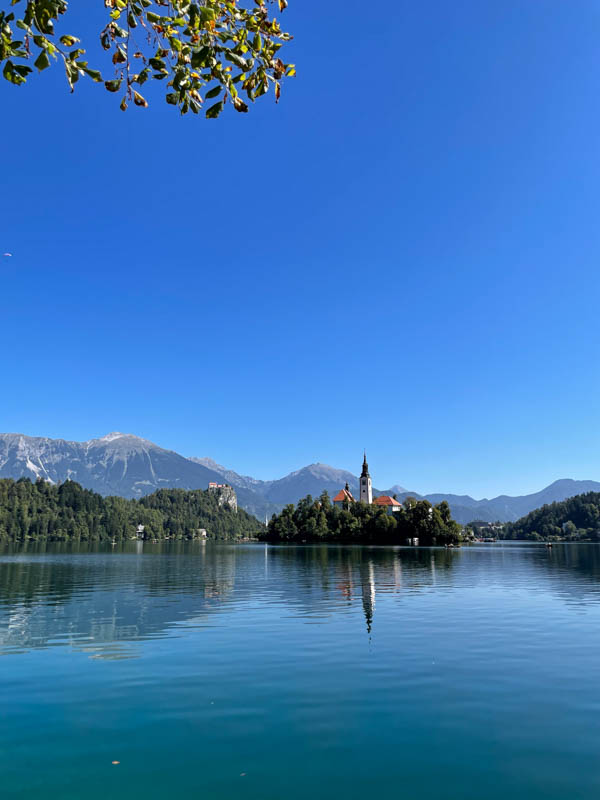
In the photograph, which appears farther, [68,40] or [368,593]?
[368,593]

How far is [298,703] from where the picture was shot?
1727cm

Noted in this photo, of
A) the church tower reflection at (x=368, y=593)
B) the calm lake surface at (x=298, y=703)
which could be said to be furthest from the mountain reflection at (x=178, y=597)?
the calm lake surface at (x=298, y=703)

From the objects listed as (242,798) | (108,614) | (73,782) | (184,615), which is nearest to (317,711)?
(242,798)

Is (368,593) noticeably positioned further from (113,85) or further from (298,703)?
(113,85)

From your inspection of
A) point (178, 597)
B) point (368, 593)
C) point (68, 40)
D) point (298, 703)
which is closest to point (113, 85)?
point (68, 40)

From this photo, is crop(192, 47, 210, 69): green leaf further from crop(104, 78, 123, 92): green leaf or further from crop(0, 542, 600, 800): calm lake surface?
crop(0, 542, 600, 800): calm lake surface

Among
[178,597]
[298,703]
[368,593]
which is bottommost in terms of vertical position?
[368,593]

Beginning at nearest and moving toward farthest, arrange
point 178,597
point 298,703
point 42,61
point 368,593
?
point 42,61
point 298,703
point 178,597
point 368,593

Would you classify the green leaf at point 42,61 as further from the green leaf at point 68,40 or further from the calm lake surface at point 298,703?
the calm lake surface at point 298,703

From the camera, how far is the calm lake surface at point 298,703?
1193 centimetres

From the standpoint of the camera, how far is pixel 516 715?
16141 millimetres

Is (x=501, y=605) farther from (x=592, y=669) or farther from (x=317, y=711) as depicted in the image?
(x=317, y=711)

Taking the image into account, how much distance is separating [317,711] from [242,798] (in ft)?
18.9

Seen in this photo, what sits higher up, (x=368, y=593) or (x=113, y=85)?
(x=113, y=85)
